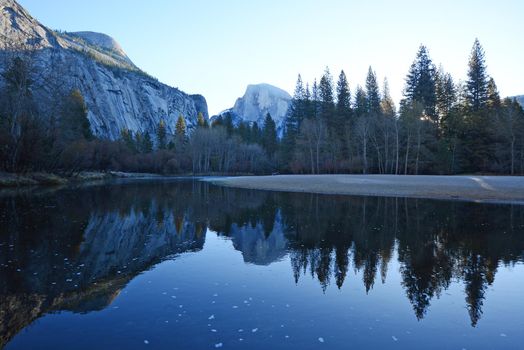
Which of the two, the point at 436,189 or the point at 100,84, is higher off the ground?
the point at 100,84

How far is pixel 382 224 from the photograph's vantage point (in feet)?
46.2

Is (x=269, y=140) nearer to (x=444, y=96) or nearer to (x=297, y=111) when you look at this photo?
(x=297, y=111)

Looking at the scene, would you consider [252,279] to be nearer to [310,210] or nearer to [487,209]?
[310,210]

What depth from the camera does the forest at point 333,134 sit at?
115 feet

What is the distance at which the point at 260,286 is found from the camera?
7.09 m

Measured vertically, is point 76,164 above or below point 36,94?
below

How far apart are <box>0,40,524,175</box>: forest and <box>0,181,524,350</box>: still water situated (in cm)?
2788

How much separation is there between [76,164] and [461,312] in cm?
5016

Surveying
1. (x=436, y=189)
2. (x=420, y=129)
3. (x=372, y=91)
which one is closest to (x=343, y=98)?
(x=372, y=91)

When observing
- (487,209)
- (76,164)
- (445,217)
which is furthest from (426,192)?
(76,164)

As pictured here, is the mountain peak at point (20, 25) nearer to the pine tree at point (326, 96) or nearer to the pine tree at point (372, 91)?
the pine tree at point (326, 96)

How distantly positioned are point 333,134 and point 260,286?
60.5m

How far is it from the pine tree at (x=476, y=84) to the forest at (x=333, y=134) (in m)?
0.15

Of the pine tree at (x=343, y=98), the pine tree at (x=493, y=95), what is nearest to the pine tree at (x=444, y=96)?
the pine tree at (x=493, y=95)
